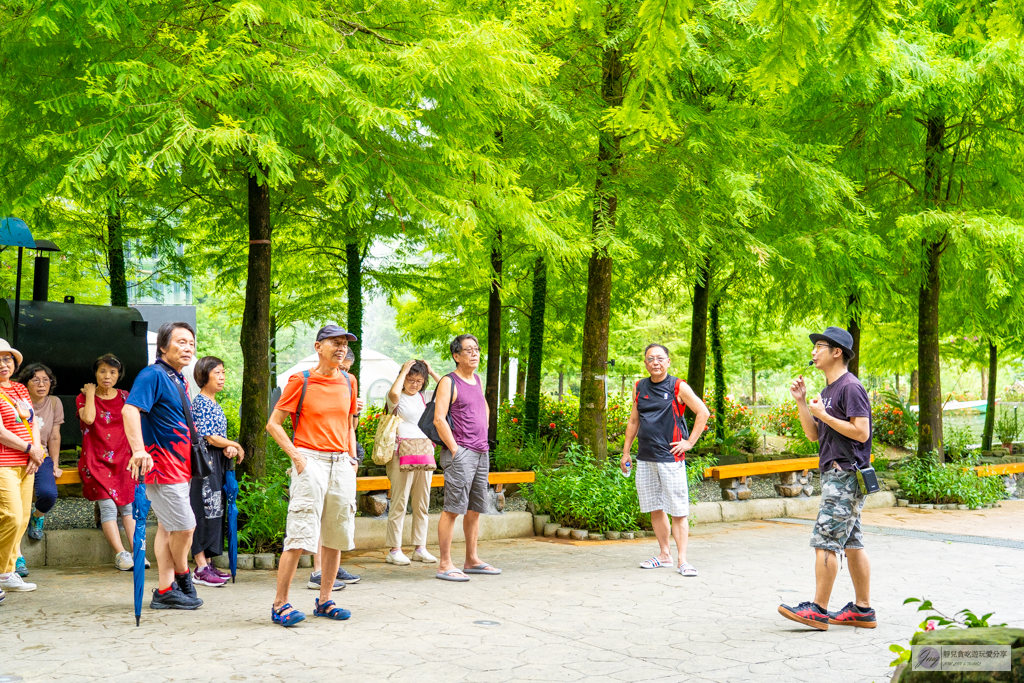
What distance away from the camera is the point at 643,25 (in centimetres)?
386

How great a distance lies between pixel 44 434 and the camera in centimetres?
740

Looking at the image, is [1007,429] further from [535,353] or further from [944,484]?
[535,353]

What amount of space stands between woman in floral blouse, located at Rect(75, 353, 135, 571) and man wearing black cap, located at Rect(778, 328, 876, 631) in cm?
528

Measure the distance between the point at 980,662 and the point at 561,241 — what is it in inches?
205

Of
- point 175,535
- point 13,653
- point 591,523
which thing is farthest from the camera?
point 591,523

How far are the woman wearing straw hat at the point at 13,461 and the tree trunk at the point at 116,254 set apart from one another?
19.1ft

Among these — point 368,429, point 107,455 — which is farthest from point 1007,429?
point 107,455

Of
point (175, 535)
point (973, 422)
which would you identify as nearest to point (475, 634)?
point (175, 535)

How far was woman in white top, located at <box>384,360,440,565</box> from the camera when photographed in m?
7.78

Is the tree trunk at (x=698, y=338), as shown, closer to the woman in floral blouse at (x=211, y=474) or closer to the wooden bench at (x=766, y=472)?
the wooden bench at (x=766, y=472)

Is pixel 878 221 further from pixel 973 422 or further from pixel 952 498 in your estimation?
pixel 973 422

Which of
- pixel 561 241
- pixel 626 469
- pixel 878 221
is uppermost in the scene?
pixel 878 221

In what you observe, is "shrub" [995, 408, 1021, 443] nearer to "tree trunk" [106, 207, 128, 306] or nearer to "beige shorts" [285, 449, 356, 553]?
"tree trunk" [106, 207, 128, 306]

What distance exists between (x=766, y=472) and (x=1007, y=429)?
11548 mm
